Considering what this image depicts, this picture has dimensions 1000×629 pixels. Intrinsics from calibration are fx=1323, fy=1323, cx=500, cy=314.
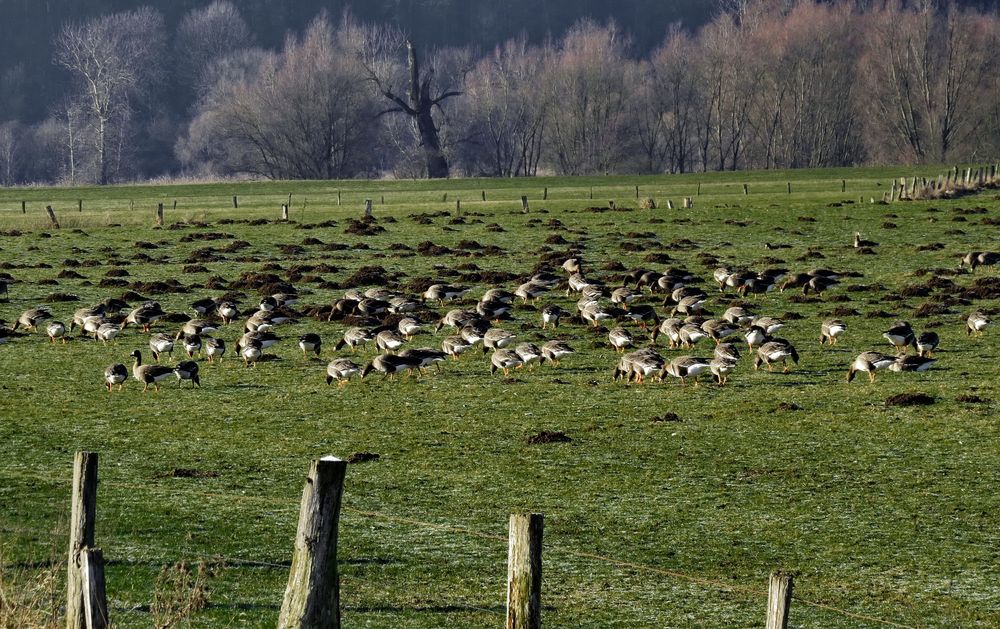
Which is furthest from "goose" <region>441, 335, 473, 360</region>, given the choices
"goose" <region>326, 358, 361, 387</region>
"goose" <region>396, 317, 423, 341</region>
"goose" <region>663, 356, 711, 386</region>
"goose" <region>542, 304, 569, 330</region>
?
"goose" <region>663, 356, 711, 386</region>

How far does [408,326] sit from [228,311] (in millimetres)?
7500

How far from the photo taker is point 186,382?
36000 mm

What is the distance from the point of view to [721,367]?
34.3 m

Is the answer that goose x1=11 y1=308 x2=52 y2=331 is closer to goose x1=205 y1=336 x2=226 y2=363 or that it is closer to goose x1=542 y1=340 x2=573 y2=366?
goose x1=205 y1=336 x2=226 y2=363

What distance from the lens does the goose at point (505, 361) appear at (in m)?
36.3

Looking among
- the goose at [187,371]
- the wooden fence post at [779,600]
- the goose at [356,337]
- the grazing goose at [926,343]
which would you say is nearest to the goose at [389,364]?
the goose at [356,337]

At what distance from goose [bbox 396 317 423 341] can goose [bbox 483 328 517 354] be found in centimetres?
335

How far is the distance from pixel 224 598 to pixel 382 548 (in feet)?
11.5

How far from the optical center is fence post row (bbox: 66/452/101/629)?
42.0 ft

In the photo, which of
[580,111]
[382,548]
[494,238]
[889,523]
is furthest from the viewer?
[580,111]

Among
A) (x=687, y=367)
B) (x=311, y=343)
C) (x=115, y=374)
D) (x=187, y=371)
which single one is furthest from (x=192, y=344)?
(x=687, y=367)

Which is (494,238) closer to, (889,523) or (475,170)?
(889,523)

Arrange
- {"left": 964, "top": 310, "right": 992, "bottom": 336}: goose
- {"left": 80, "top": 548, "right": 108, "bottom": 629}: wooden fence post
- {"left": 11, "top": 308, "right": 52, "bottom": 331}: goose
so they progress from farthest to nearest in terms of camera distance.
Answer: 1. {"left": 11, "top": 308, "right": 52, "bottom": 331}: goose
2. {"left": 964, "top": 310, "right": 992, "bottom": 336}: goose
3. {"left": 80, "top": 548, "right": 108, "bottom": 629}: wooden fence post

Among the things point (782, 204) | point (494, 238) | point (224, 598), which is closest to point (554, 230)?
point (494, 238)
